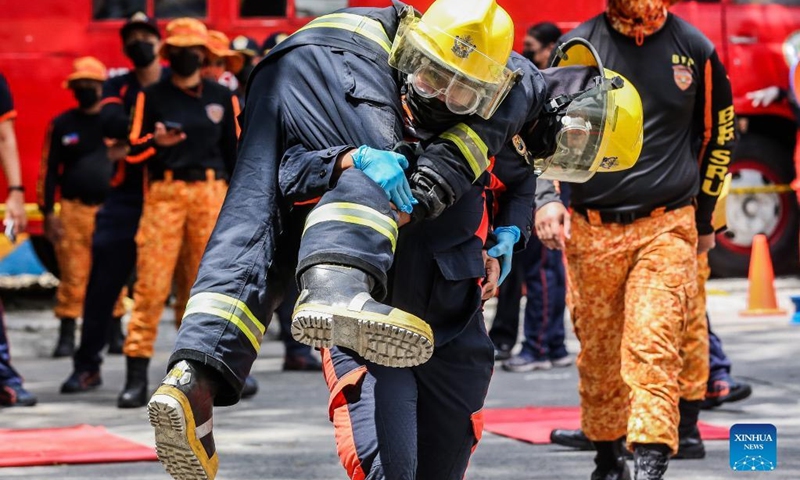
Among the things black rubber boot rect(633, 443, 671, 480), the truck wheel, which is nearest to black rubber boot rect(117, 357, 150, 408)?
black rubber boot rect(633, 443, 671, 480)

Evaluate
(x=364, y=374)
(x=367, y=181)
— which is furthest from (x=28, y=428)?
(x=367, y=181)

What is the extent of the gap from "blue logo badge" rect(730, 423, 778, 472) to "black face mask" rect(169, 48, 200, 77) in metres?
4.33

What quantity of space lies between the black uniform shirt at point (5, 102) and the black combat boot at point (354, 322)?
5.28 metres

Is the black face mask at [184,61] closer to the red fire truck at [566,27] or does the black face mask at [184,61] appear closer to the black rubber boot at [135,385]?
the black rubber boot at [135,385]

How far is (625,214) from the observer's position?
5.88 metres

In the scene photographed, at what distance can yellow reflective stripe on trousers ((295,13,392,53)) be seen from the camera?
3885mm

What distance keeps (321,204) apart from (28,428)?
4.38 metres

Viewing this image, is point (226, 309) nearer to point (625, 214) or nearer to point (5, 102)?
point (625, 214)

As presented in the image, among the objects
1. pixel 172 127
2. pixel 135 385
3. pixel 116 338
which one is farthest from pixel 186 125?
pixel 116 338

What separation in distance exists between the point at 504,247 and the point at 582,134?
412 millimetres

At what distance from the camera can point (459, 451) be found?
13.7ft

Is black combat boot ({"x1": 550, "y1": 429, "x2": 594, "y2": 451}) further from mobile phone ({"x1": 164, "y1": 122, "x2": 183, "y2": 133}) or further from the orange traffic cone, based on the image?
the orange traffic cone

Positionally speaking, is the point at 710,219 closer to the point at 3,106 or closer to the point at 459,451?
the point at 459,451

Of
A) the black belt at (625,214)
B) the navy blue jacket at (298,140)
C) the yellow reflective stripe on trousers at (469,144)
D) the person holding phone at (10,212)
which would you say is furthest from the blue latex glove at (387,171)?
the person holding phone at (10,212)
